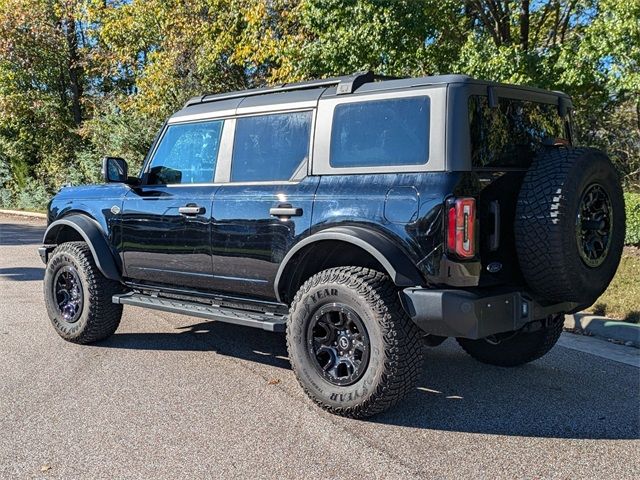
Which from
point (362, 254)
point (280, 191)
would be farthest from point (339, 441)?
point (280, 191)

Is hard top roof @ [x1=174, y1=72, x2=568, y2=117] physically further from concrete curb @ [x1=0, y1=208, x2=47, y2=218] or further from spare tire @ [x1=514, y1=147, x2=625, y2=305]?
concrete curb @ [x1=0, y1=208, x2=47, y2=218]

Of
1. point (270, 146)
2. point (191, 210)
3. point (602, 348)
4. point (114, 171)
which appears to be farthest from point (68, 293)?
point (602, 348)

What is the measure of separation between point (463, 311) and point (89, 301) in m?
3.44

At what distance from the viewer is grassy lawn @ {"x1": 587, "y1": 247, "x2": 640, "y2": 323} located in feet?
21.6

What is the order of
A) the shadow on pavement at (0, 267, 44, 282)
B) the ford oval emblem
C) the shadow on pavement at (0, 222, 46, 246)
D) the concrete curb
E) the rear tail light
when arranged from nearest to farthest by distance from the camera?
the rear tail light, the ford oval emblem, the shadow on pavement at (0, 267, 44, 282), the shadow on pavement at (0, 222, 46, 246), the concrete curb

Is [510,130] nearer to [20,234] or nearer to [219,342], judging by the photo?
[219,342]

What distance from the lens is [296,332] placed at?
4.21 m

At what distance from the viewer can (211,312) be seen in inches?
190

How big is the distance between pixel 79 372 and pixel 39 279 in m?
5.11

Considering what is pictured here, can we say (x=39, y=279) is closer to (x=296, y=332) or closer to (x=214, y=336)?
(x=214, y=336)

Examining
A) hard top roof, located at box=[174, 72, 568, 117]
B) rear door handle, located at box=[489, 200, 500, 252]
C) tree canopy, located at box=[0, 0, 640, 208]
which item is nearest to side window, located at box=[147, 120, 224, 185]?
hard top roof, located at box=[174, 72, 568, 117]

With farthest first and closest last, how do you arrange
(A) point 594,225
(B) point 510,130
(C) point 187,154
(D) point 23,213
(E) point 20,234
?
(D) point 23,213 < (E) point 20,234 < (C) point 187,154 < (B) point 510,130 < (A) point 594,225

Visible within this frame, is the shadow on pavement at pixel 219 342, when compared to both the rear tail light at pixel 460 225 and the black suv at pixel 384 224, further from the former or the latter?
the rear tail light at pixel 460 225

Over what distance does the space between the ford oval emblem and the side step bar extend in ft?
4.60
